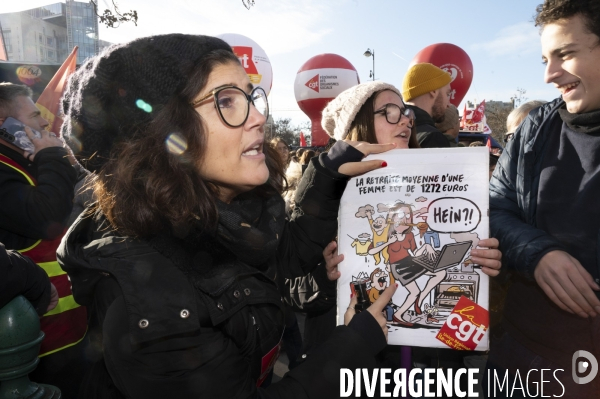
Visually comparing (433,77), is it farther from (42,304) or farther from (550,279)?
(42,304)

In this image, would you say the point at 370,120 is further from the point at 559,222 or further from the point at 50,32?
the point at 50,32

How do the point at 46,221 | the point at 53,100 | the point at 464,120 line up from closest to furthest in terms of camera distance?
the point at 46,221 → the point at 53,100 → the point at 464,120

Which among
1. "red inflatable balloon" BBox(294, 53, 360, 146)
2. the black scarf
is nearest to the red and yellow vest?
the black scarf

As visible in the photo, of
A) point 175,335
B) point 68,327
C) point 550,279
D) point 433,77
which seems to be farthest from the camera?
point 433,77

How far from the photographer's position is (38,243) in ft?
7.30

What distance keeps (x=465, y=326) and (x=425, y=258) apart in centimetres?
29

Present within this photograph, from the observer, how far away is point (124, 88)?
3.89 ft

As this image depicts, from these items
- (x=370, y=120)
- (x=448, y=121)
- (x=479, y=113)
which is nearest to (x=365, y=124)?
(x=370, y=120)

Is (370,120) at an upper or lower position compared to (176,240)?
upper

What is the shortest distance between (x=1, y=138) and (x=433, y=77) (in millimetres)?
3396

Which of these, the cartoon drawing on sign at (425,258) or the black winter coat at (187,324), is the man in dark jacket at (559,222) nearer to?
the cartoon drawing on sign at (425,258)

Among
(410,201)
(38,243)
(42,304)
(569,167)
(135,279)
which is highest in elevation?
(569,167)

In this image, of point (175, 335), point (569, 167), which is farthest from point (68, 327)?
point (569, 167)

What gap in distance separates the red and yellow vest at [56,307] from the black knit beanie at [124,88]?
1.27 m
